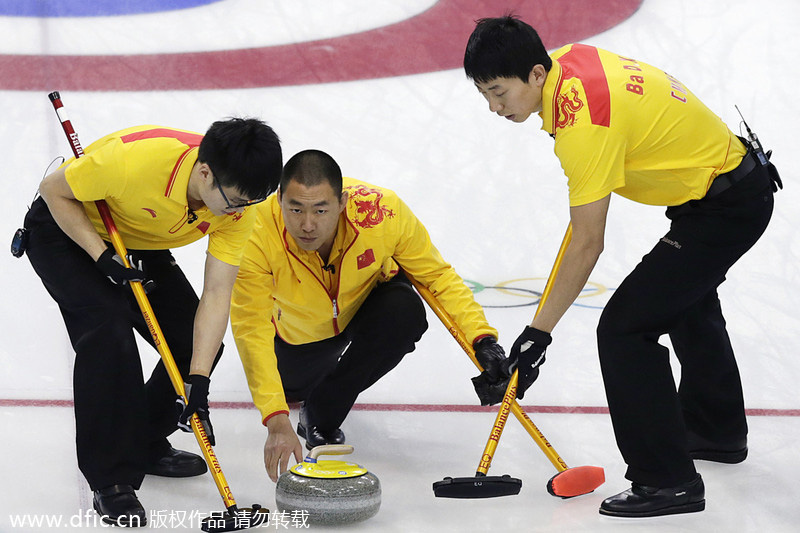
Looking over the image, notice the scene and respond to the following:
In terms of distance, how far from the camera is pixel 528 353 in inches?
104

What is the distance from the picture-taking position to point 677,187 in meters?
2.63

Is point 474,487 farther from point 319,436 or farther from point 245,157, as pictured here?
point 245,157

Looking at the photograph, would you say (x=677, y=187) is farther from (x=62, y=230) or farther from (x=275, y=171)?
(x=62, y=230)

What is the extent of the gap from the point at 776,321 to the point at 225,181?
8.21ft

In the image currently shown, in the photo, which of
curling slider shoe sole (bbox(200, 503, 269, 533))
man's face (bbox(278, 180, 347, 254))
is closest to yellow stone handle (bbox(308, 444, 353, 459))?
curling slider shoe sole (bbox(200, 503, 269, 533))

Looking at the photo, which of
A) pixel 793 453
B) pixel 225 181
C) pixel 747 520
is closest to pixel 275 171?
pixel 225 181

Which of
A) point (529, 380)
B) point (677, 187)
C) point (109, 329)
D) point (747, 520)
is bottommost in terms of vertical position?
point (747, 520)

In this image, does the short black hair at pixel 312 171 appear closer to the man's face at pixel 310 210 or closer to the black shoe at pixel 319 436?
the man's face at pixel 310 210

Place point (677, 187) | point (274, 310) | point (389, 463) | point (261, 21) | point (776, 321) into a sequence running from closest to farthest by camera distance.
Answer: point (677, 187), point (389, 463), point (274, 310), point (776, 321), point (261, 21)

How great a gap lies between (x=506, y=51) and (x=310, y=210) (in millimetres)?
718

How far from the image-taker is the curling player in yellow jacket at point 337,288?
110 inches

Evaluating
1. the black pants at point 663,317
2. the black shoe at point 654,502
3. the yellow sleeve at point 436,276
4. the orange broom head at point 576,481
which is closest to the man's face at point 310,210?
the yellow sleeve at point 436,276

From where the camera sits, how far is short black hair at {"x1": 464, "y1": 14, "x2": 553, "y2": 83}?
2.43 m

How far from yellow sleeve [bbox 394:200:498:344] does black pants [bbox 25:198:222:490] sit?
0.71 meters
